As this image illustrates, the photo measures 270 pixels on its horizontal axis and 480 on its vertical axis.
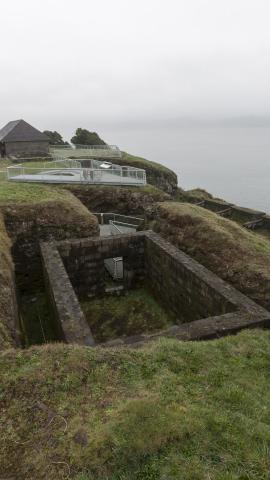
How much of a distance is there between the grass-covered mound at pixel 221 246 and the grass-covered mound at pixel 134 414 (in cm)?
466

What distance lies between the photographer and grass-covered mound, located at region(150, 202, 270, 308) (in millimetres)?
10648

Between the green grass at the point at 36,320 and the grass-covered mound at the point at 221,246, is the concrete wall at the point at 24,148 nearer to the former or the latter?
the grass-covered mound at the point at 221,246

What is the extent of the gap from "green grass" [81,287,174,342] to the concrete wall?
30.9 m

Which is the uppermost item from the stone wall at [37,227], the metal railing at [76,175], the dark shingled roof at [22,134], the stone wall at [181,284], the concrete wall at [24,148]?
the dark shingled roof at [22,134]

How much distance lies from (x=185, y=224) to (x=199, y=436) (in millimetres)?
11478

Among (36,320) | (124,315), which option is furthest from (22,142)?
(124,315)

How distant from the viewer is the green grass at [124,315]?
11539 mm

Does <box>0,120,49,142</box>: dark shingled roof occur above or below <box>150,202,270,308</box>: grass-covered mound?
above

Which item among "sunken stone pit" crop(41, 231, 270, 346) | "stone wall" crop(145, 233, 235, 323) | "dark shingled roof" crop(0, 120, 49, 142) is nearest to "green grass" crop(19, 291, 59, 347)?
"sunken stone pit" crop(41, 231, 270, 346)

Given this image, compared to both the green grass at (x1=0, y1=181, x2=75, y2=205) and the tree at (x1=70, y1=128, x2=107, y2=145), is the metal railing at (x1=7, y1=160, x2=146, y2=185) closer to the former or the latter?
the green grass at (x1=0, y1=181, x2=75, y2=205)

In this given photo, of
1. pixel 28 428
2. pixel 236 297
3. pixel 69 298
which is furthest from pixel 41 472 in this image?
Answer: pixel 236 297

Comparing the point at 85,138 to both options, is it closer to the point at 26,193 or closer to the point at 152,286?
the point at 26,193

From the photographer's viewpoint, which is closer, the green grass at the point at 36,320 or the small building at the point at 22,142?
the green grass at the point at 36,320

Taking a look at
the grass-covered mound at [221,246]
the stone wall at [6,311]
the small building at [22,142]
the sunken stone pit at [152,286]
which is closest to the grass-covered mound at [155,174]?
the small building at [22,142]
